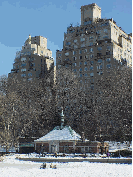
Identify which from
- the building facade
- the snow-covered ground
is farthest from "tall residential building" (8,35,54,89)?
the snow-covered ground

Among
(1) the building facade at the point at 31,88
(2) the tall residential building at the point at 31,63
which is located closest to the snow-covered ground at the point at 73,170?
(1) the building facade at the point at 31,88

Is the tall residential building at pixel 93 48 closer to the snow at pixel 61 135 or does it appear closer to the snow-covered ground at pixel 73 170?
the snow at pixel 61 135

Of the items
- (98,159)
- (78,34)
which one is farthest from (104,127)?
(78,34)

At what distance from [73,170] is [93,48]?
69680mm

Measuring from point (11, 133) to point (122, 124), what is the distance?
22.4 m

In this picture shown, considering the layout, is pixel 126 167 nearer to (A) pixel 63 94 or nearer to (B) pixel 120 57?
(A) pixel 63 94

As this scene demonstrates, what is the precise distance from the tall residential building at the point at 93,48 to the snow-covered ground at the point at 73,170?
5528 cm

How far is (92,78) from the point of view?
10225 cm

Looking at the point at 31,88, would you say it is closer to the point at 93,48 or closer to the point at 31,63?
the point at 93,48

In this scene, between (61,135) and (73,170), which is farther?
(61,135)

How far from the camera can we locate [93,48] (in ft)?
342

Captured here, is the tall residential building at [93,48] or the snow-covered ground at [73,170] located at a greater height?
the tall residential building at [93,48]

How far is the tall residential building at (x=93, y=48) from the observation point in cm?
10125

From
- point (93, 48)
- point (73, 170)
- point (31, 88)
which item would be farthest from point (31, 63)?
point (73, 170)
